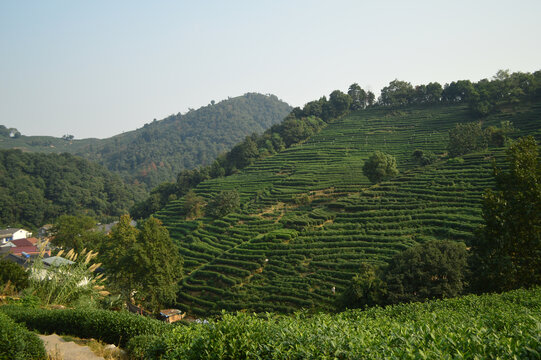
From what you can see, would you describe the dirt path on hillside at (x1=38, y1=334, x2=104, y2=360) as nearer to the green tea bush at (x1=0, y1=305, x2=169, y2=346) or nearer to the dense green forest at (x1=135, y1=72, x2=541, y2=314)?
the green tea bush at (x1=0, y1=305, x2=169, y2=346)

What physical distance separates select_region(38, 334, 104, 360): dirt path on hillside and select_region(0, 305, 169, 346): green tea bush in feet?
1.61

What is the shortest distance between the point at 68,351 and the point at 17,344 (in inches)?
64.0

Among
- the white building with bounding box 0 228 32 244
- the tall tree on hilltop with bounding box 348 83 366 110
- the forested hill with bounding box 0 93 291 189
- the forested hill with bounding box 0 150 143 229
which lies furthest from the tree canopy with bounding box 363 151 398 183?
the forested hill with bounding box 0 93 291 189

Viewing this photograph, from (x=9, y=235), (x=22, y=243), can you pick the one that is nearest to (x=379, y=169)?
(x=22, y=243)

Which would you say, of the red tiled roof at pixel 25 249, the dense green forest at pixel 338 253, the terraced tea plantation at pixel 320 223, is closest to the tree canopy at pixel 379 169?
the dense green forest at pixel 338 253

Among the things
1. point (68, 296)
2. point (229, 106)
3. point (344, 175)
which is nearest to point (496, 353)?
point (68, 296)

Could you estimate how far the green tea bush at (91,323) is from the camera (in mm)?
8500

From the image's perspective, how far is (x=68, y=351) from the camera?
7684 mm

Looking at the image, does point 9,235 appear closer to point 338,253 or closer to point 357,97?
point 338,253

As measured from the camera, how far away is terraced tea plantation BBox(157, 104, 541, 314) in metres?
22.7

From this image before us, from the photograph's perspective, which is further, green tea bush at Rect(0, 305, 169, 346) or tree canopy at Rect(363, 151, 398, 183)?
tree canopy at Rect(363, 151, 398, 183)

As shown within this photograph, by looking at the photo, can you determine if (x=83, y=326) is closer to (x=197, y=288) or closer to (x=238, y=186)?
(x=197, y=288)

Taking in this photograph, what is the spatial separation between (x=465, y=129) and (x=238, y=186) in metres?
27.8

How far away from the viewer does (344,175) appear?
4162 cm
